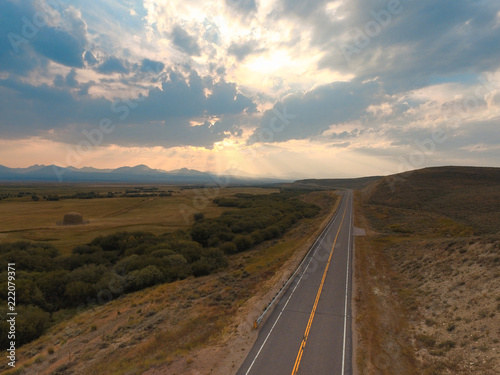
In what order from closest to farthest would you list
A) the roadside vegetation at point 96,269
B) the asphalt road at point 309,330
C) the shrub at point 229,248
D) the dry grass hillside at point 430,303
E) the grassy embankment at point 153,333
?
the asphalt road at point 309,330
the dry grass hillside at point 430,303
the grassy embankment at point 153,333
the roadside vegetation at point 96,269
the shrub at point 229,248

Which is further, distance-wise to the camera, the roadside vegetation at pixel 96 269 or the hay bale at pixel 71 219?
the hay bale at pixel 71 219

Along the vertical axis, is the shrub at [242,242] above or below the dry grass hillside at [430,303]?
below

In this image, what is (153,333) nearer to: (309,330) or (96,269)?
(309,330)

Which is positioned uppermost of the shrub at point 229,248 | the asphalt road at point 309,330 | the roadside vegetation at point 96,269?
the asphalt road at point 309,330

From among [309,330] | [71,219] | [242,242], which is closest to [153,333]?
[309,330]

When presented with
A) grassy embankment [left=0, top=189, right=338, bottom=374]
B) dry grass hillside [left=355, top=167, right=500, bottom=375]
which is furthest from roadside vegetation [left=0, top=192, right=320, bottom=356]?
dry grass hillside [left=355, top=167, right=500, bottom=375]

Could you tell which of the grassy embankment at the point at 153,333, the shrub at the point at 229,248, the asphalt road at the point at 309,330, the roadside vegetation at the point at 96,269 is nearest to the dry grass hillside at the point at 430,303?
the asphalt road at the point at 309,330

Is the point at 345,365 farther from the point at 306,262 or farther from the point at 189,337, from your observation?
the point at 306,262

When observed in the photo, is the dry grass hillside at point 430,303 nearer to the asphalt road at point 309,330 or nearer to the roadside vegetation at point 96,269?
the asphalt road at point 309,330
